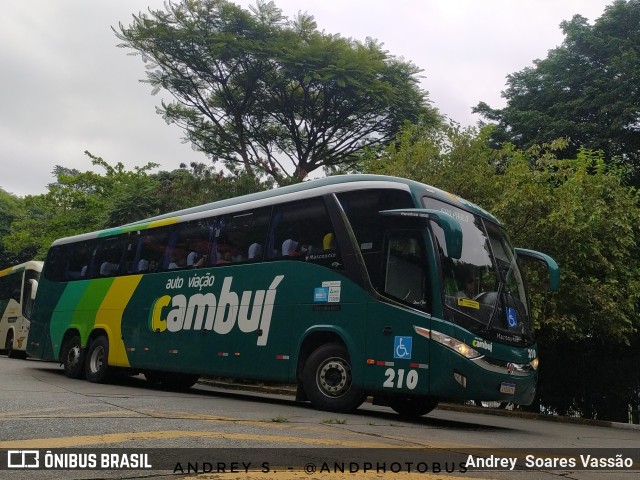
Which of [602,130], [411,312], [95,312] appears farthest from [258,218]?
[602,130]

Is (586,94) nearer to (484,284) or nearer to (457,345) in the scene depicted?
(484,284)

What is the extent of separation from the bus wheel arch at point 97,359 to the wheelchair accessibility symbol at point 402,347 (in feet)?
25.9

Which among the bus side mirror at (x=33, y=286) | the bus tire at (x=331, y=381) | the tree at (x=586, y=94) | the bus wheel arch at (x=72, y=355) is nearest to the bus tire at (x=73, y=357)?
the bus wheel arch at (x=72, y=355)

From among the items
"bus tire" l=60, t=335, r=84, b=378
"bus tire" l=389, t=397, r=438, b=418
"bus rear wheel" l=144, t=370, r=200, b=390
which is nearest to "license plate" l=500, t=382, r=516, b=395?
"bus tire" l=389, t=397, r=438, b=418

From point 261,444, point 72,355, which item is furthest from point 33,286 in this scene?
point 261,444

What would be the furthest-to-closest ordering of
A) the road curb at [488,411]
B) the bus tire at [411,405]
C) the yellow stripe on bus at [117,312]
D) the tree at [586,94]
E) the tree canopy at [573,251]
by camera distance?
the tree at [586,94] < the tree canopy at [573,251] < the yellow stripe on bus at [117,312] < the road curb at [488,411] < the bus tire at [411,405]

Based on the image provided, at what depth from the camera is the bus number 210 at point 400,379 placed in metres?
10.0

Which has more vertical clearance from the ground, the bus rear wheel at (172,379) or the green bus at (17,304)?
the green bus at (17,304)

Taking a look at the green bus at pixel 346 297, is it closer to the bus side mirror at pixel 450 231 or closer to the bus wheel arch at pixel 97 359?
the bus side mirror at pixel 450 231

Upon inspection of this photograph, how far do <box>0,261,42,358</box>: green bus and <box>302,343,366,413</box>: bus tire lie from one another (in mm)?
16330

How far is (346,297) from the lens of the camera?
427 inches

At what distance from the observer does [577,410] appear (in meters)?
18.0

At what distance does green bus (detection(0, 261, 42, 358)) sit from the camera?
2571 centimetres

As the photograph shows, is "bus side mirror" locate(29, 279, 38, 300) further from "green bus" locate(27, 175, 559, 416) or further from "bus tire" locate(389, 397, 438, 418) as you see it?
"bus tire" locate(389, 397, 438, 418)
